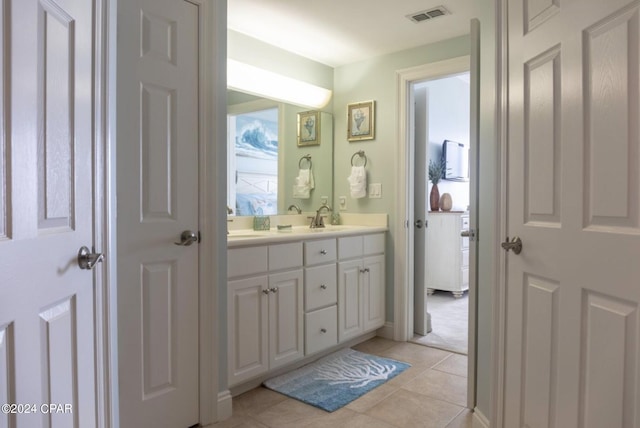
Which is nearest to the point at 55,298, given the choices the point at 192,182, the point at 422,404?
the point at 192,182

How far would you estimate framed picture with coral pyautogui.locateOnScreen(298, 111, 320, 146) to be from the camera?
3431mm

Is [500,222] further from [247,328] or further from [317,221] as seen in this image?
[317,221]

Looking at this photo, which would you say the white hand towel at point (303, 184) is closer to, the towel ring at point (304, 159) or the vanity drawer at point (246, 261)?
the towel ring at point (304, 159)

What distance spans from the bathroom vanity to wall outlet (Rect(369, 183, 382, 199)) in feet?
0.98

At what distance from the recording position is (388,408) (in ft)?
7.23

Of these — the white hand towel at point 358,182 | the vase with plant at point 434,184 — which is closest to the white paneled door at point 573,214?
the white hand towel at point 358,182

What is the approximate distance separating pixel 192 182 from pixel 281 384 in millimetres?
1318

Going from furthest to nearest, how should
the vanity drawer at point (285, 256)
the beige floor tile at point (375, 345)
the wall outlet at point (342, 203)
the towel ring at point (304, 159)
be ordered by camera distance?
the wall outlet at point (342, 203) < the towel ring at point (304, 159) < the beige floor tile at point (375, 345) < the vanity drawer at point (285, 256)

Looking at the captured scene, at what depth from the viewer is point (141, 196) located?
1773 millimetres

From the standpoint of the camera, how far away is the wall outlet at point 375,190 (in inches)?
135

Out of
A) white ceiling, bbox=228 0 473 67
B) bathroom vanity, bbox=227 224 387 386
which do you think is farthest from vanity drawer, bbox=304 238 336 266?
white ceiling, bbox=228 0 473 67

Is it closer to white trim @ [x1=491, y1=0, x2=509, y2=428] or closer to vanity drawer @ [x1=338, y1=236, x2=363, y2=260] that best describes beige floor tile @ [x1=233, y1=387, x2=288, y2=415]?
vanity drawer @ [x1=338, y1=236, x2=363, y2=260]

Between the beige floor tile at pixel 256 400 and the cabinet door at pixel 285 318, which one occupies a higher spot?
the cabinet door at pixel 285 318

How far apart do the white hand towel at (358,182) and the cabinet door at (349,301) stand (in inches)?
25.6
